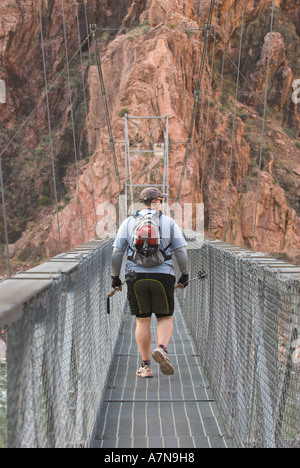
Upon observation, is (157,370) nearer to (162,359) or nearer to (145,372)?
(145,372)

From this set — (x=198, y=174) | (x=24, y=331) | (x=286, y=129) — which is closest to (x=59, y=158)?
(x=198, y=174)

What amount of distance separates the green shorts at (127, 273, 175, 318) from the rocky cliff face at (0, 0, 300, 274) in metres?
13.8

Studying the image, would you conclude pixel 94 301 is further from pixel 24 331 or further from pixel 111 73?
pixel 111 73

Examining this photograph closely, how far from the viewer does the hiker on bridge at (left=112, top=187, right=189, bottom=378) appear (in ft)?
10.9

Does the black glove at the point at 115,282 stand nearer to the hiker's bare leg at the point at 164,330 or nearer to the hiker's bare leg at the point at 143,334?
the hiker's bare leg at the point at 143,334

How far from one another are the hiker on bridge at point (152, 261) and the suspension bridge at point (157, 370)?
22 centimetres

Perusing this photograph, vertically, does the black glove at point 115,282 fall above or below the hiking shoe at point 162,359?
above

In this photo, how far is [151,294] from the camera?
137 inches

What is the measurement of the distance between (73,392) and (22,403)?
3.01ft

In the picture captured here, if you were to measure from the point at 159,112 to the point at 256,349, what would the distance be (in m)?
20.8

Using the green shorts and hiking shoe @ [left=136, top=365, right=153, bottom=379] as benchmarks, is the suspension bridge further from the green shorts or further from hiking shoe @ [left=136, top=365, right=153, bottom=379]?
the green shorts

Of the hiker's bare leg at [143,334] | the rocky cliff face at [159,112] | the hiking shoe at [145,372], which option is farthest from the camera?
the rocky cliff face at [159,112]

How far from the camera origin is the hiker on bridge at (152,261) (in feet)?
10.9

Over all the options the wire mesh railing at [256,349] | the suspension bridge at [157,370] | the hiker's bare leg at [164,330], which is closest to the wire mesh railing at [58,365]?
the suspension bridge at [157,370]
